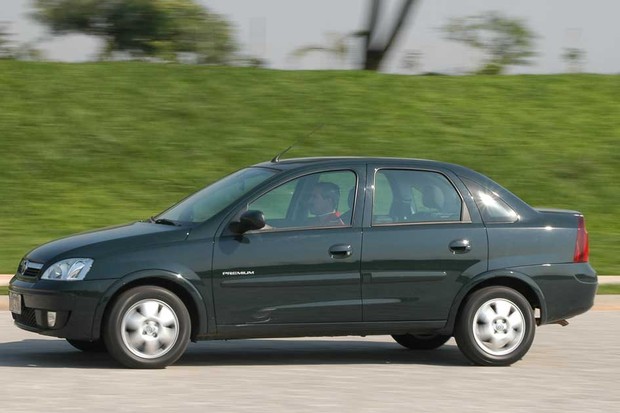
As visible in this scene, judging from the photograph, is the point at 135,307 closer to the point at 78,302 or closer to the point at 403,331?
the point at 78,302

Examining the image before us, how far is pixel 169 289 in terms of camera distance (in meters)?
9.06

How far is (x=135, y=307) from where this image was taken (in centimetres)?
891

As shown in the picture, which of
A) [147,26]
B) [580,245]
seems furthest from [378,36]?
[580,245]

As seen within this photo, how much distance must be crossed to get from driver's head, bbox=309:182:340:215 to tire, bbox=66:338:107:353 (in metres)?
1.95

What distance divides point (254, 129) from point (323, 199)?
14.3 meters

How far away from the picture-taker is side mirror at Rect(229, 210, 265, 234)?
9000mm

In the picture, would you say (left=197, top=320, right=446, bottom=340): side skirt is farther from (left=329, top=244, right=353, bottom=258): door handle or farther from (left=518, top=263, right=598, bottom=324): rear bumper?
(left=518, top=263, right=598, bottom=324): rear bumper

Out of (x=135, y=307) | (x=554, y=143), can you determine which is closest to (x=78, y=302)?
(x=135, y=307)

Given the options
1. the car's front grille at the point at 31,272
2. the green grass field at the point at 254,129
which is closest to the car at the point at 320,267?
the car's front grille at the point at 31,272

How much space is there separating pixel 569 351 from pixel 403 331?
5.60 feet

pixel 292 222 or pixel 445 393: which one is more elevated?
pixel 292 222

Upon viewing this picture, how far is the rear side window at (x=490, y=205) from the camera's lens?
9.67 meters

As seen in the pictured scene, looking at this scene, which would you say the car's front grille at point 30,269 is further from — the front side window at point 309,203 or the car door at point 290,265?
the front side window at point 309,203

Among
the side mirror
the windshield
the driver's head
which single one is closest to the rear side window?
the driver's head
